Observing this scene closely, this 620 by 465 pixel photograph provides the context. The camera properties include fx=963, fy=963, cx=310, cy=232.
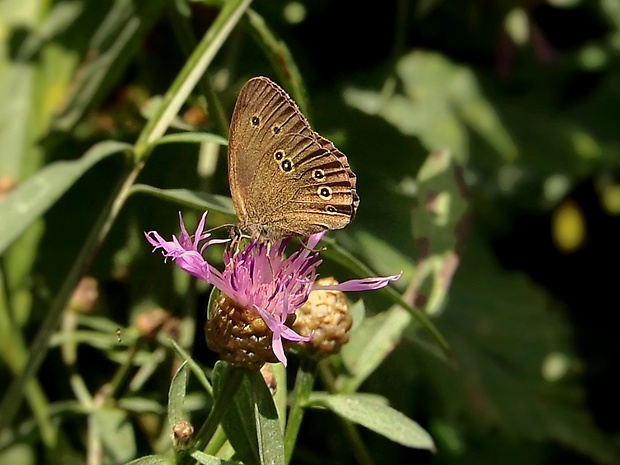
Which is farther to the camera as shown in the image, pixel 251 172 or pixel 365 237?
pixel 365 237

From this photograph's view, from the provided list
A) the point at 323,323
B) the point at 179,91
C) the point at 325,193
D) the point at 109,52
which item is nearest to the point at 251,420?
the point at 323,323

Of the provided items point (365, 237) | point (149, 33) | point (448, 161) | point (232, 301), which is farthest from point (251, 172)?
point (149, 33)

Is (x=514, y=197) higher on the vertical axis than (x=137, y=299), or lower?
higher

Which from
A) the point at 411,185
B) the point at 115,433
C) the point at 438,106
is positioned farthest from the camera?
the point at 438,106

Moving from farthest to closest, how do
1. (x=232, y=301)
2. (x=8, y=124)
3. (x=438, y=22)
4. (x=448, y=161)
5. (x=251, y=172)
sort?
(x=438, y=22)
(x=8, y=124)
(x=448, y=161)
(x=251, y=172)
(x=232, y=301)

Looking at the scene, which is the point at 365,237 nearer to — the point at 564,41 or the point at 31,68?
the point at 31,68

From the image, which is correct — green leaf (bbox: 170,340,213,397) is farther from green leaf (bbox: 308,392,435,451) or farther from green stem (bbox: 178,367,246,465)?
green leaf (bbox: 308,392,435,451)

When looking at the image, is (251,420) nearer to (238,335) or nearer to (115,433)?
(238,335)

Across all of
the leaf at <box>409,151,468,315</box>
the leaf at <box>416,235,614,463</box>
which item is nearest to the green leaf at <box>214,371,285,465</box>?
the leaf at <box>409,151,468,315</box>
